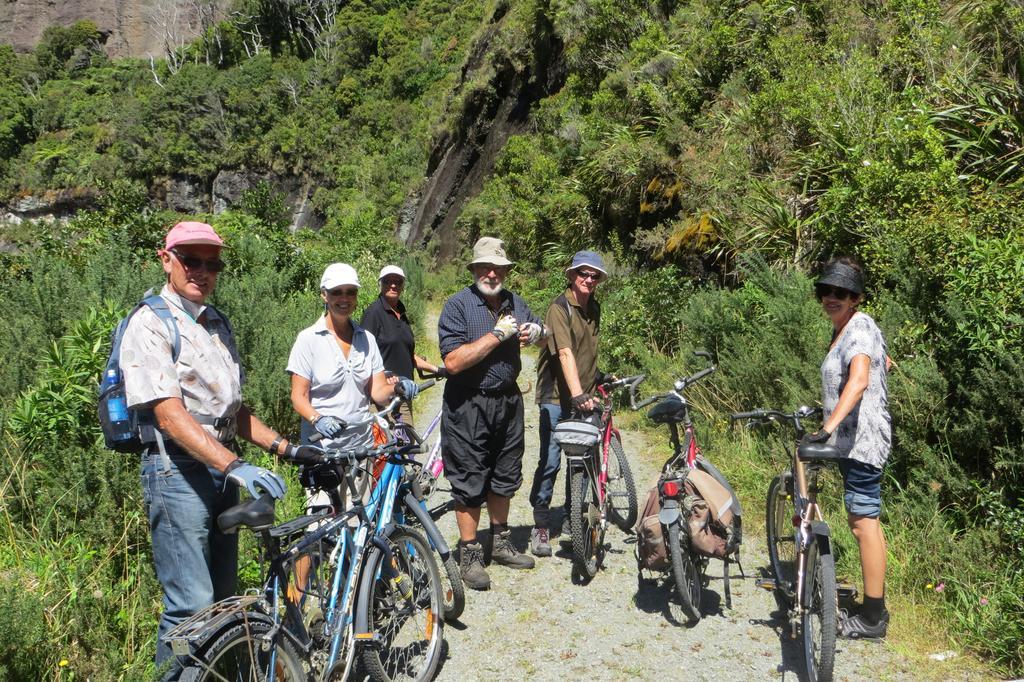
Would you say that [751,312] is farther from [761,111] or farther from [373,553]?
[373,553]

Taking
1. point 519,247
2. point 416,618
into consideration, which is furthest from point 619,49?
point 416,618

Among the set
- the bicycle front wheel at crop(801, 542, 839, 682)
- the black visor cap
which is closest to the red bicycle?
the bicycle front wheel at crop(801, 542, 839, 682)

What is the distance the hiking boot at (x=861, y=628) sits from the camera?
13.1ft

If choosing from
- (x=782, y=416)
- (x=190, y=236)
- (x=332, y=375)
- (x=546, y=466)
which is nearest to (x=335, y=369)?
(x=332, y=375)

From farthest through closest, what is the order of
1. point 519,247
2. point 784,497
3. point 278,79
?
point 278,79 → point 519,247 → point 784,497

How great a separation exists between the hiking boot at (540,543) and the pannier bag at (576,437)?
37.7 inches

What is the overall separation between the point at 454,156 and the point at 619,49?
11315 mm

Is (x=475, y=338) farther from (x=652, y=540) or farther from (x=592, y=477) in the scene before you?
(x=652, y=540)

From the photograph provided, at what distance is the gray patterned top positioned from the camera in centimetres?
371

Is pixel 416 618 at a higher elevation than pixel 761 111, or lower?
lower

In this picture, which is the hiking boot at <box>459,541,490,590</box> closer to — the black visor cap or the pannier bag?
the pannier bag

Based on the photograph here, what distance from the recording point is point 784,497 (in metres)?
4.44

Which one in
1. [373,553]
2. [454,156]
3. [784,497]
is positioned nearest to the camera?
[373,553]

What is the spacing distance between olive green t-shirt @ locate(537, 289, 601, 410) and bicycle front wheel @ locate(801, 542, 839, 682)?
2081 millimetres
